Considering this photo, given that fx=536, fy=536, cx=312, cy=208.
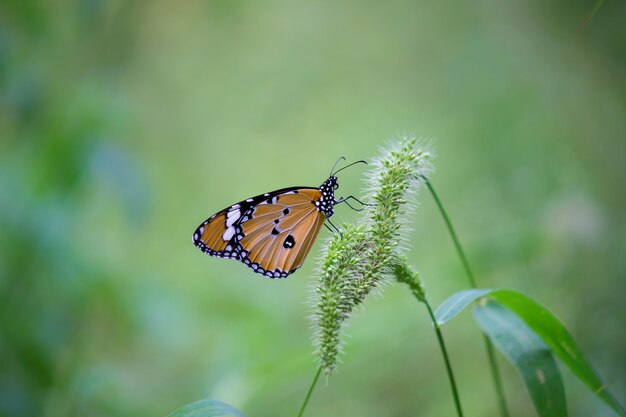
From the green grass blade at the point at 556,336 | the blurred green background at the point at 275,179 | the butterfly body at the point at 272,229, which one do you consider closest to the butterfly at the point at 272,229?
the butterfly body at the point at 272,229

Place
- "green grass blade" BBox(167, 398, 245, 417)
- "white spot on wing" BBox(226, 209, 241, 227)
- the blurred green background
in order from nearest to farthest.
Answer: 1. "green grass blade" BBox(167, 398, 245, 417)
2. "white spot on wing" BBox(226, 209, 241, 227)
3. the blurred green background

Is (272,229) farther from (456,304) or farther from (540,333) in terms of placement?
(540,333)

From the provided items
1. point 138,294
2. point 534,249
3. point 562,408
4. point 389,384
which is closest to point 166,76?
point 138,294

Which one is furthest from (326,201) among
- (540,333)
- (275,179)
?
(275,179)

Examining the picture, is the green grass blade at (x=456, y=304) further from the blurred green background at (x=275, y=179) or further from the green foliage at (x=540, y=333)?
the blurred green background at (x=275, y=179)

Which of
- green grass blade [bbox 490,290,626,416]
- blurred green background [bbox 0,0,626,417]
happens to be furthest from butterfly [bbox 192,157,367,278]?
green grass blade [bbox 490,290,626,416]

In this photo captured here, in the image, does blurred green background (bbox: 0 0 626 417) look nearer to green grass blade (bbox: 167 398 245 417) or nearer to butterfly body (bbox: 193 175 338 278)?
butterfly body (bbox: 193 175 338 278)
